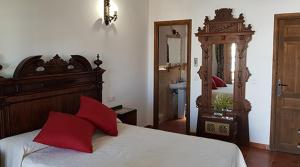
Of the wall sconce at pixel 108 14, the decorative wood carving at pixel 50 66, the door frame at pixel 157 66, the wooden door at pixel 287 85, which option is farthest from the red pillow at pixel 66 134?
the wooden door at pixel 287 85

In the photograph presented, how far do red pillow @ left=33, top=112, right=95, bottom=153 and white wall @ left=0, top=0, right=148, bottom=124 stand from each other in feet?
2.47

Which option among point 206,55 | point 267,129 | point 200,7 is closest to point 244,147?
point 267,129

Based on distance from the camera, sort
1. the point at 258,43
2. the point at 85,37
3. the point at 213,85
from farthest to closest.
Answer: the point at 213,85
the point at 258,43
the point at 85,37

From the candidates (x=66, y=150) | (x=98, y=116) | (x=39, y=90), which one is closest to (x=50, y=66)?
(x=39, y=90)

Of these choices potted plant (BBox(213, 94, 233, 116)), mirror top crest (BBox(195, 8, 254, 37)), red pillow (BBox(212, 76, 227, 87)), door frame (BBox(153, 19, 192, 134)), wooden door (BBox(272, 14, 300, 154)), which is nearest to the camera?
wooden door (BBox(272, 14, 300, 154))

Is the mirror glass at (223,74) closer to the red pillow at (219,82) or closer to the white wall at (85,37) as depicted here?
the red pillow at (219,82)

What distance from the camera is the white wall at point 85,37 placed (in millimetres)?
3100

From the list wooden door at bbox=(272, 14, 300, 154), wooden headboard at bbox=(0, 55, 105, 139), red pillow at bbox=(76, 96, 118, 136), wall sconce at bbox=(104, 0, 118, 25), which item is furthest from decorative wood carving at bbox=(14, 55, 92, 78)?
wooden door at bbox=(272, 14, 300, 154)

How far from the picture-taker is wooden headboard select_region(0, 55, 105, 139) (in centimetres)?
295

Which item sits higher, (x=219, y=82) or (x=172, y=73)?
(x=172, y=73)

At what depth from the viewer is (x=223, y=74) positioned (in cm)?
475

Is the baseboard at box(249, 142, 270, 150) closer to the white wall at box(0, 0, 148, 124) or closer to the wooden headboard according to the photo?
the white wall at box(0, 0, 148, 124)

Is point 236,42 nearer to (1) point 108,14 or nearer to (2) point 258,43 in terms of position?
(2) point 258,43

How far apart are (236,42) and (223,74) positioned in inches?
20.9
